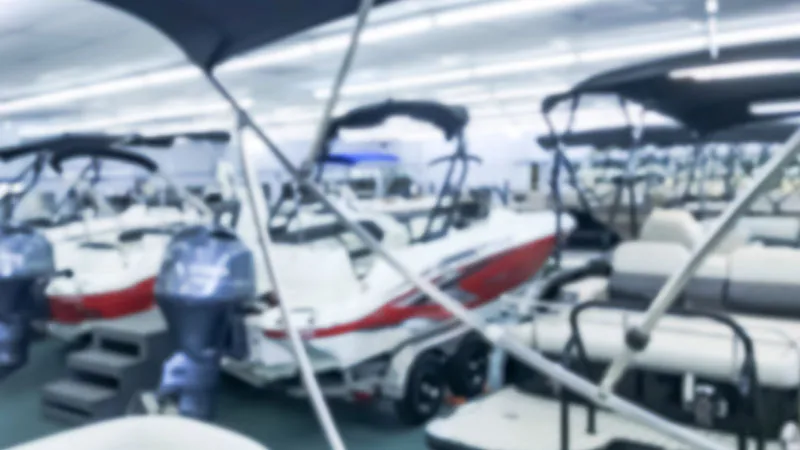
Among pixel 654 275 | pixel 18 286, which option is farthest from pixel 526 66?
pixel 654 275

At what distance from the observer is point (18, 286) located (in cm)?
603

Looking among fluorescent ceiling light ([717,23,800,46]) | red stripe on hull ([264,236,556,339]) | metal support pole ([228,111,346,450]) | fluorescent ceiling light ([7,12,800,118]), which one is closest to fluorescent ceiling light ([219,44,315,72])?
fluorescent ceiling light ([7,12,800,118])

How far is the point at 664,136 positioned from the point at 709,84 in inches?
178

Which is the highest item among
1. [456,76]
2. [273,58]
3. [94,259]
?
[273,58]

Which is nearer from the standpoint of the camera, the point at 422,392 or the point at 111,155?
the point at 422,392

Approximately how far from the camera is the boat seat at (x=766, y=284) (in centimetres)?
375

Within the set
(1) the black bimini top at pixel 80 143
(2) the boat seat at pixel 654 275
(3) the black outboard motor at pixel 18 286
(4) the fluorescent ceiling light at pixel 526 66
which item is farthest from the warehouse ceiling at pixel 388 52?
(2) the boat seat at pixel 654 275

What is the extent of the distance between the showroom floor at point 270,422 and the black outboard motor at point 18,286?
27cm

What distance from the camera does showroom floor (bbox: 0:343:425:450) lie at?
14.9ft

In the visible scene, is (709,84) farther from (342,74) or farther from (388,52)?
(388,52)

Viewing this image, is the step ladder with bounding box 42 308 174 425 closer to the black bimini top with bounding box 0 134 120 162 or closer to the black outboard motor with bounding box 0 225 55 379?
the black outboard motor with bounding box 0 225 55 379

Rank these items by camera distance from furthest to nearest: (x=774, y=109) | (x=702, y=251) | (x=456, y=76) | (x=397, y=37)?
(x=456, y=76), (x=397, y=37), (x=774, y=109), (x=702, y=251)

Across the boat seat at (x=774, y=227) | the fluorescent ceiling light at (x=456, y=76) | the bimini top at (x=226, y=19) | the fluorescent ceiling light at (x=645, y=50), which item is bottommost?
the boat seat at (x=774, y=227)

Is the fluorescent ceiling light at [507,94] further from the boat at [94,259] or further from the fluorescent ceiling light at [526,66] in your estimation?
the boat at [94,259]
